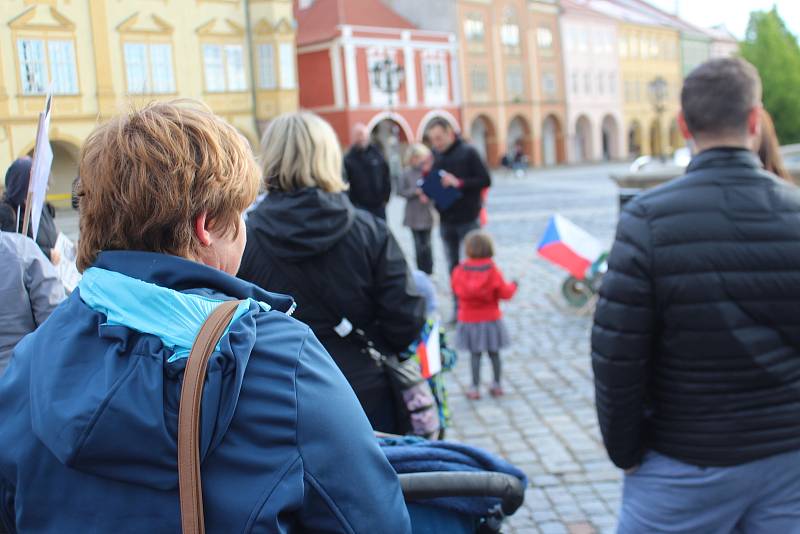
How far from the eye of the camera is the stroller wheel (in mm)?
9203

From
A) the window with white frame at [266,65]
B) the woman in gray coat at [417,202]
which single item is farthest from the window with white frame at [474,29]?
the window with white frame at [266,65]

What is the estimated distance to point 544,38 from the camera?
55312mm

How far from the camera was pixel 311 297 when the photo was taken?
10.3 feet

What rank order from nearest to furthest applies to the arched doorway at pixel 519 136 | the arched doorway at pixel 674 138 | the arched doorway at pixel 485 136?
the arched doorway at pixel 485 136 → the arched doorway at pixel 519 136 → the arched doorway at pixel 674 138

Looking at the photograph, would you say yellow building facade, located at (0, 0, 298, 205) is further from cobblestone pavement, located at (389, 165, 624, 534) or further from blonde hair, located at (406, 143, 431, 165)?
blonde hair, located at (406, 143, 431, 165)

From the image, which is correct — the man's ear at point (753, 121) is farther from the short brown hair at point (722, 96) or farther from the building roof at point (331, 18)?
the building roof at point (331, 18)

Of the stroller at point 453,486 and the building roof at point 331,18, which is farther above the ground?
the building roof at point 331,18

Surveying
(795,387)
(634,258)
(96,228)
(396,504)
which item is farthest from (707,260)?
(96,228)

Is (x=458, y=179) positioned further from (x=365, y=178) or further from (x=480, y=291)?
(x=480, y=291)

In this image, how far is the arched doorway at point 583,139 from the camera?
63309 mm

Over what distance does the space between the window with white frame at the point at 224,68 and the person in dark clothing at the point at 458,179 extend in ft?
15.0

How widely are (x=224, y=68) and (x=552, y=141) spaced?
191ft

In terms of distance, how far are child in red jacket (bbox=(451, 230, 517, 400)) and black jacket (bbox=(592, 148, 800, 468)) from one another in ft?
13.1

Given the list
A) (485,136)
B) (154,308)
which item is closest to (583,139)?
(485,136)
